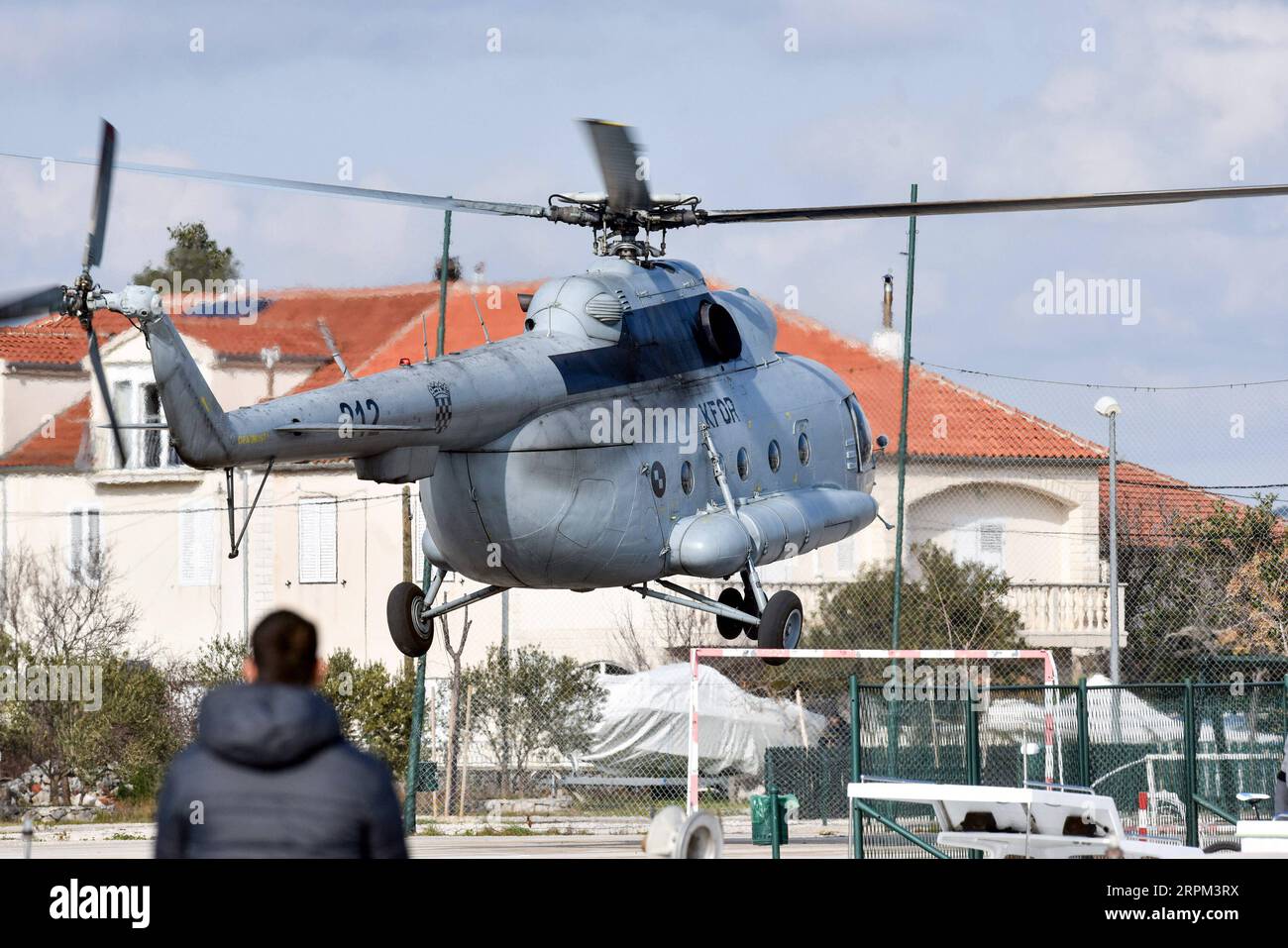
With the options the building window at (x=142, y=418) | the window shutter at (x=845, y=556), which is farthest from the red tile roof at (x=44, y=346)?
the window shutter at (x=845, y=556)

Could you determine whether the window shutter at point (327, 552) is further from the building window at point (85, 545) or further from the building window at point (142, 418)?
the building window at point (85, 545)

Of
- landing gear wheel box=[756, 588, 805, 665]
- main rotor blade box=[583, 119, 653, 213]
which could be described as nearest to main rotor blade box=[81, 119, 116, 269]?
main rotor blade box=[583, 119, 653, 213]

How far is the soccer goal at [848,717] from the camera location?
17.7 m

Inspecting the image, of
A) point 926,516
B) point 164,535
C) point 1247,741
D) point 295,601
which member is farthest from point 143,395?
point 1247,741

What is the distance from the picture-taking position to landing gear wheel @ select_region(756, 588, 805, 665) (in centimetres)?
1747

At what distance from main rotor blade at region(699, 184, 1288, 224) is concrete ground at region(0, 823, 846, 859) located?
583 centimetres

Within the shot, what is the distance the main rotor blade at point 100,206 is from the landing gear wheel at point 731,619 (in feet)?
25.8

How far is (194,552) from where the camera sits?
3441 centimetres

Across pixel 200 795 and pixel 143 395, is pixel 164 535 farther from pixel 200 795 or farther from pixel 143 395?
pixel 200 795

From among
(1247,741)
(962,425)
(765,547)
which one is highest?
(962,425)

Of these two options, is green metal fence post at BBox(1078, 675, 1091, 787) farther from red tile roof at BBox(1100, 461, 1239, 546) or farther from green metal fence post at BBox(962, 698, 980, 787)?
red tile roof at BBox(1100, 461, 1239, 546)

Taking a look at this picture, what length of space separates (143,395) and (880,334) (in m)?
15.3

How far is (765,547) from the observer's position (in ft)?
56.6

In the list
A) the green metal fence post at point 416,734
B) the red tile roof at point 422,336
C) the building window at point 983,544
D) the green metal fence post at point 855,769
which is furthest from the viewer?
the red tile roof at point 422,336
